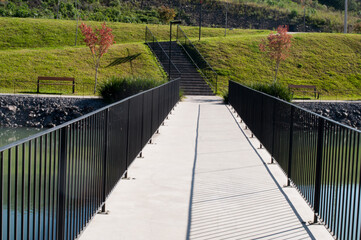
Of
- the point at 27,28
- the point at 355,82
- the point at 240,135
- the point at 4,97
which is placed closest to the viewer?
the point at 240,135

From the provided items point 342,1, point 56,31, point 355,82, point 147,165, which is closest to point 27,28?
point 56,31

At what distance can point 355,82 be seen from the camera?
4522 cm

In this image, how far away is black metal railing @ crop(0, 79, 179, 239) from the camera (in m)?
3.67

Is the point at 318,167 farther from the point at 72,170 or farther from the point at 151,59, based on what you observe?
the point at 151,59

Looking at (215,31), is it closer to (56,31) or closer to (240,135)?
(56,31)

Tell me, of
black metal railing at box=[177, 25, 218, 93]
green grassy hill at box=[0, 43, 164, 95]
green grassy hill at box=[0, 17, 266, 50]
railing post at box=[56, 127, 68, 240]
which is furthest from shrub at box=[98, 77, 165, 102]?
railing post at box=[56, 127, 68, 240]

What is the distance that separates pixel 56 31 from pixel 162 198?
46.6 metres

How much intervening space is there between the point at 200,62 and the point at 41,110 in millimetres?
20576

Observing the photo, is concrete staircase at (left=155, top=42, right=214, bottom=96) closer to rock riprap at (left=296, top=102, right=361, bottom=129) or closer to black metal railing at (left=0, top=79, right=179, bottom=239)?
rock riprap at (left=296, top=102, right=361, bottom=129)

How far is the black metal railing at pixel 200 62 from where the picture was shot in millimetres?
40616

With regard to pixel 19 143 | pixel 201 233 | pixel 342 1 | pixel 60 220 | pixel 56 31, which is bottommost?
pixel 201 233

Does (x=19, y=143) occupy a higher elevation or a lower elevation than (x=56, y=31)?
lower

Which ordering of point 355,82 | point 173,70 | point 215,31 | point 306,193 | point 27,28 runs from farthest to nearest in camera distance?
1. point 215,31
2. point 27,28
3. point 355,82
4. point 173,70
5. point 306,193

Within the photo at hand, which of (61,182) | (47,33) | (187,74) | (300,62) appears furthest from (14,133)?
(300,62)
